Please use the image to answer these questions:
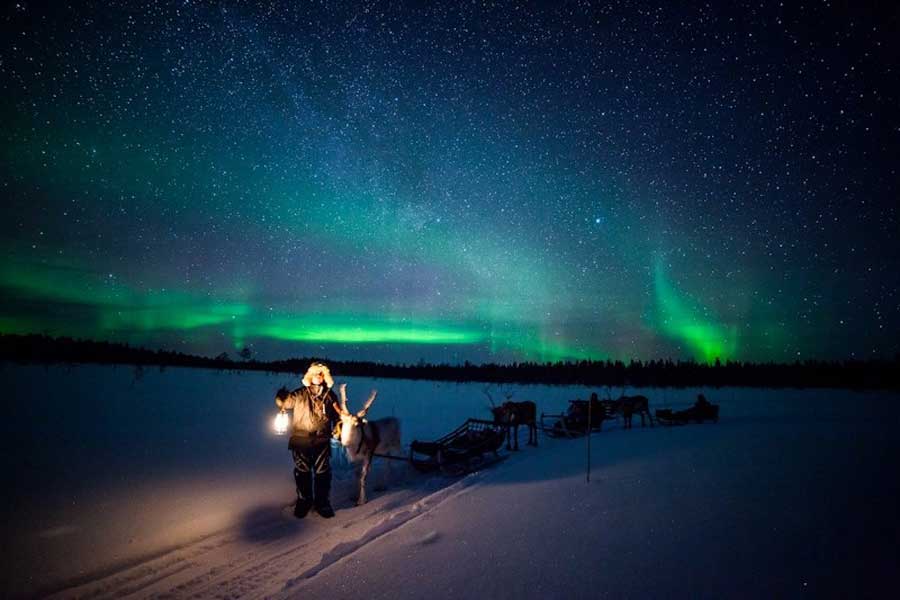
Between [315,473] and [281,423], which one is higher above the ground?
[281,423]

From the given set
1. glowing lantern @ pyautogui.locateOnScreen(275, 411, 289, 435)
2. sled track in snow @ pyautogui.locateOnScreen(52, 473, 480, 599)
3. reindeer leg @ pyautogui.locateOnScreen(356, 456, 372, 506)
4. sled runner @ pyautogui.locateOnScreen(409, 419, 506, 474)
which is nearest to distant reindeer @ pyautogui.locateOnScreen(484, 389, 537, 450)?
sled runner @ pyautogui.locateOnScreen(409, 419, 506, 474)

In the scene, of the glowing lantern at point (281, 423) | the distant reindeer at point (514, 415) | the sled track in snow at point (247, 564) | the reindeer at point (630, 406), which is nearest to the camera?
the sled track in snow at point (247, 564)

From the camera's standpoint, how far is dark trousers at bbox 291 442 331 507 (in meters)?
7.91

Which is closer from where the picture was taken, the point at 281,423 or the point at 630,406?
the point at 281,423

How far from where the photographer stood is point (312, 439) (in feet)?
25.8

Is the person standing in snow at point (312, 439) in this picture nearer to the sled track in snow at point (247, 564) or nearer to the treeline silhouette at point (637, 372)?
the sled track in snow at point (247, 564)

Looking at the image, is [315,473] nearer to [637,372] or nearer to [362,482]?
[362,482]

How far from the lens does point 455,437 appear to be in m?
14.2

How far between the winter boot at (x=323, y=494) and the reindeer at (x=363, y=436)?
0.70 meters

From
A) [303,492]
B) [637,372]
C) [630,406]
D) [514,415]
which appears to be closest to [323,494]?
[303,492]

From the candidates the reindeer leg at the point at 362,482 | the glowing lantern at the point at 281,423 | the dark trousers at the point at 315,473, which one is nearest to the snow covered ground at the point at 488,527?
the reindeer leg at the point at 362,482

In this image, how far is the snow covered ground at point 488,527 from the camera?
4.26m

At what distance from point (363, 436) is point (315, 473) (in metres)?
1.41

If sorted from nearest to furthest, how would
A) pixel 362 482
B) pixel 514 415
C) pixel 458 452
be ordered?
pixel 362 482, pixel 458 452, pixel 514 415
